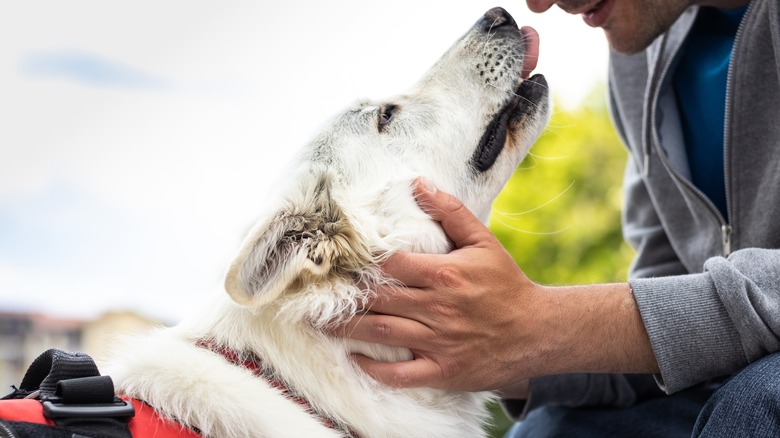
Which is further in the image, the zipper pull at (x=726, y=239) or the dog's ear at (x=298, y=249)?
the zipper pull at (x=726, y=239)

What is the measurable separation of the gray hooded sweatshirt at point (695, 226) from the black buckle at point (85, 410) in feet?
4.83

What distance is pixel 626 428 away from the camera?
286 centimetres

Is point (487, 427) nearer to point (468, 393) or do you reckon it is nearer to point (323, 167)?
point (468, 393)

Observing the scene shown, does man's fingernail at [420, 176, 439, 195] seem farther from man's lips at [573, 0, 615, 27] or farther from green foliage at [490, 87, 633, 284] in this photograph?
green foliage at [490, 87, 633, 284]

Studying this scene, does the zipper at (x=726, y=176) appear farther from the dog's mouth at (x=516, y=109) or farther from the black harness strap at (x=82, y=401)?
the black harness strap at (x=82, y=401)

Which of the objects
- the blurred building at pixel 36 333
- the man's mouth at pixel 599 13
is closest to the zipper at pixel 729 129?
the man's mouth at pixel 599 13

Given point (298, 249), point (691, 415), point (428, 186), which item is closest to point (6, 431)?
point (298, 249)

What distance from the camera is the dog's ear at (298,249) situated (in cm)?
200

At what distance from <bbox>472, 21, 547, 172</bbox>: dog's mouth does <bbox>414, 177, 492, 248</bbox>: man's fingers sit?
0.26 metres

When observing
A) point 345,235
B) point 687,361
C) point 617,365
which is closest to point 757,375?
point 687,361

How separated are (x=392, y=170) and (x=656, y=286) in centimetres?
89

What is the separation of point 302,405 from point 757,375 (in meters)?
1.25

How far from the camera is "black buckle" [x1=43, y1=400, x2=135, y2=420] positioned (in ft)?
5.69

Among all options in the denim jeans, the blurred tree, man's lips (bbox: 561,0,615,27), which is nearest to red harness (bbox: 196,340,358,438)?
the denim jeans
